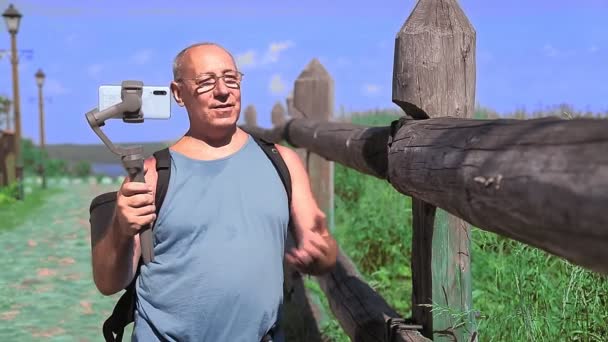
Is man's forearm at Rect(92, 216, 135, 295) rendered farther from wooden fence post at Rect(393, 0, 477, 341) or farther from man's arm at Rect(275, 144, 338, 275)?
wooden fence post at Rect(393, 0, 477, 341)

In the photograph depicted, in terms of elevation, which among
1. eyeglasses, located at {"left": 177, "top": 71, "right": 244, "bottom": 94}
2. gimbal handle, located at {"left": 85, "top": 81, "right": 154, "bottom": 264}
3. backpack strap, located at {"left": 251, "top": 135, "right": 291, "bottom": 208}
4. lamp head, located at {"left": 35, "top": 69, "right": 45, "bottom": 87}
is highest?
lamp head, located at {"left": 35, "top": 69, "right": 45, "bottom": 87}

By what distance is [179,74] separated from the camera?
8.11 ft

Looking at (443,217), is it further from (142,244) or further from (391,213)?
(391,213)

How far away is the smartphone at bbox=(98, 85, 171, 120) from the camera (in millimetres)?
2408

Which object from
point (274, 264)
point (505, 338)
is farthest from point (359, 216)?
point (274, 264)

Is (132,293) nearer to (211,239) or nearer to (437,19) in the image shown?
(211,239)

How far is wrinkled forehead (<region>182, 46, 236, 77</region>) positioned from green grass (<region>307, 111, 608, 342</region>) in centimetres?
119

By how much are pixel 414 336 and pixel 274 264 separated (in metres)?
0.61

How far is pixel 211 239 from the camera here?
2350 mm

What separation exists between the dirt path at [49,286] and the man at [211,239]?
2748 mm

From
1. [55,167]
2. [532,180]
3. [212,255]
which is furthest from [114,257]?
[55,167]

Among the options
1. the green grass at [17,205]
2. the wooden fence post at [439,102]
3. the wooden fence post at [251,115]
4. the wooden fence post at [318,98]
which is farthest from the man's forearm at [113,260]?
the wooden fence post at [251,115]

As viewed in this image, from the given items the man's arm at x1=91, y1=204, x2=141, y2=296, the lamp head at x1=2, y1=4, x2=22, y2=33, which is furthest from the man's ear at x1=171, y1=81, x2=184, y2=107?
the lamp head at x1=2, y1=4, x2=22, y2=33

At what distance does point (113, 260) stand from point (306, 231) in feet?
1.93
